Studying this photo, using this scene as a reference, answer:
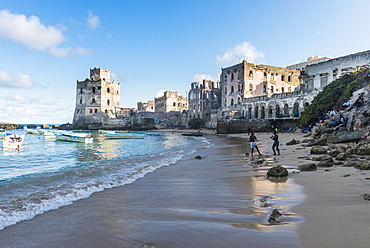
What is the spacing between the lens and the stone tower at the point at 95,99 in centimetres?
7544

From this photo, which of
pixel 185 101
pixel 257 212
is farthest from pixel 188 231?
pixel 185 101

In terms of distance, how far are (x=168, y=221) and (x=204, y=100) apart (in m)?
61.9

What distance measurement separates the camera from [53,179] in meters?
8.13

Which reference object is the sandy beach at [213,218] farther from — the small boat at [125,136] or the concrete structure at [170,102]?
the concrete structure at [170,102]

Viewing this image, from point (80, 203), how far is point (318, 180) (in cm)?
568

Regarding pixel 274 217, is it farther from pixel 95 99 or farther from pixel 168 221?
pixel 95 99

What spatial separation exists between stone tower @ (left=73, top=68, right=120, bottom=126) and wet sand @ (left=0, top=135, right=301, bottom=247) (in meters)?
73.8

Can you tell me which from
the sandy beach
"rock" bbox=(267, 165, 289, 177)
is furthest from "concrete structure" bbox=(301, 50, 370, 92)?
the sandy beach

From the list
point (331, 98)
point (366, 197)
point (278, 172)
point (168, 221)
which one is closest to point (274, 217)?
point (168, 221)

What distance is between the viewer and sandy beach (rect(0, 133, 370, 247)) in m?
2.98

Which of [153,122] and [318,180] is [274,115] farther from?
[153,122]

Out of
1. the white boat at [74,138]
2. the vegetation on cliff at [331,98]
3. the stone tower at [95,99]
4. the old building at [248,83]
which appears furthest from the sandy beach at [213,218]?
the stone tower at [95,99]

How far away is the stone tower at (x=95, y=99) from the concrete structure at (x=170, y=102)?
18.0m

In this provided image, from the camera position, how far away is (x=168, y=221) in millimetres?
3797
